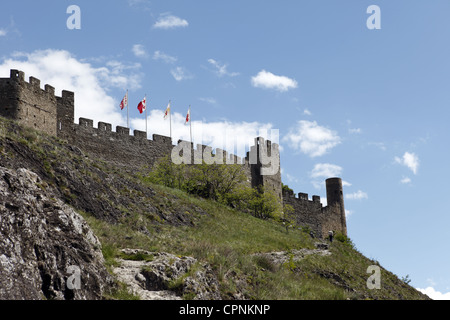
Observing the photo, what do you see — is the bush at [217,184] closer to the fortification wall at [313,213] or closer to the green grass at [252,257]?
the green grass at [252,257]

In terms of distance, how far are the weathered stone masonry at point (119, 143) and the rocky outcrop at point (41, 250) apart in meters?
21.5

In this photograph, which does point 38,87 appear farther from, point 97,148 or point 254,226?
point 254,226

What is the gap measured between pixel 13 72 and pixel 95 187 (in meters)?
14.7

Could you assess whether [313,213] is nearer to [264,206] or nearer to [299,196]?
[299,196]

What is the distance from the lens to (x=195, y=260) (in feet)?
50.9

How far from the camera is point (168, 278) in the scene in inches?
545

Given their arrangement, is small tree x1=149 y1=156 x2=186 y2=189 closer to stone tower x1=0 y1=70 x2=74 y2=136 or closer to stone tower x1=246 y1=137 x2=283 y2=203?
stone tower x1=0 y1=70 x2=74 y2=136

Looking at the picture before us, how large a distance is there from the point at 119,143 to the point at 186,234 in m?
22.2

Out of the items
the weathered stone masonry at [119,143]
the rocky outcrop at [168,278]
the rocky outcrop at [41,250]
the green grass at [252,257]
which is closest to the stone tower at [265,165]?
the weathered stone masonry at [119,143]

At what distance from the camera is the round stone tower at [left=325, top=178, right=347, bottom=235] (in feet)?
215

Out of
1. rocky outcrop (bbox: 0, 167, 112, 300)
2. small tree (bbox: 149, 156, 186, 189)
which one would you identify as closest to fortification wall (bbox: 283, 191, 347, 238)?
small tree (bbox: 149, 156, 186, 189)

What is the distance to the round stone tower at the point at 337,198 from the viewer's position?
65.6m

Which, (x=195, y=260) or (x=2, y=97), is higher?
(x=2, y=97)
